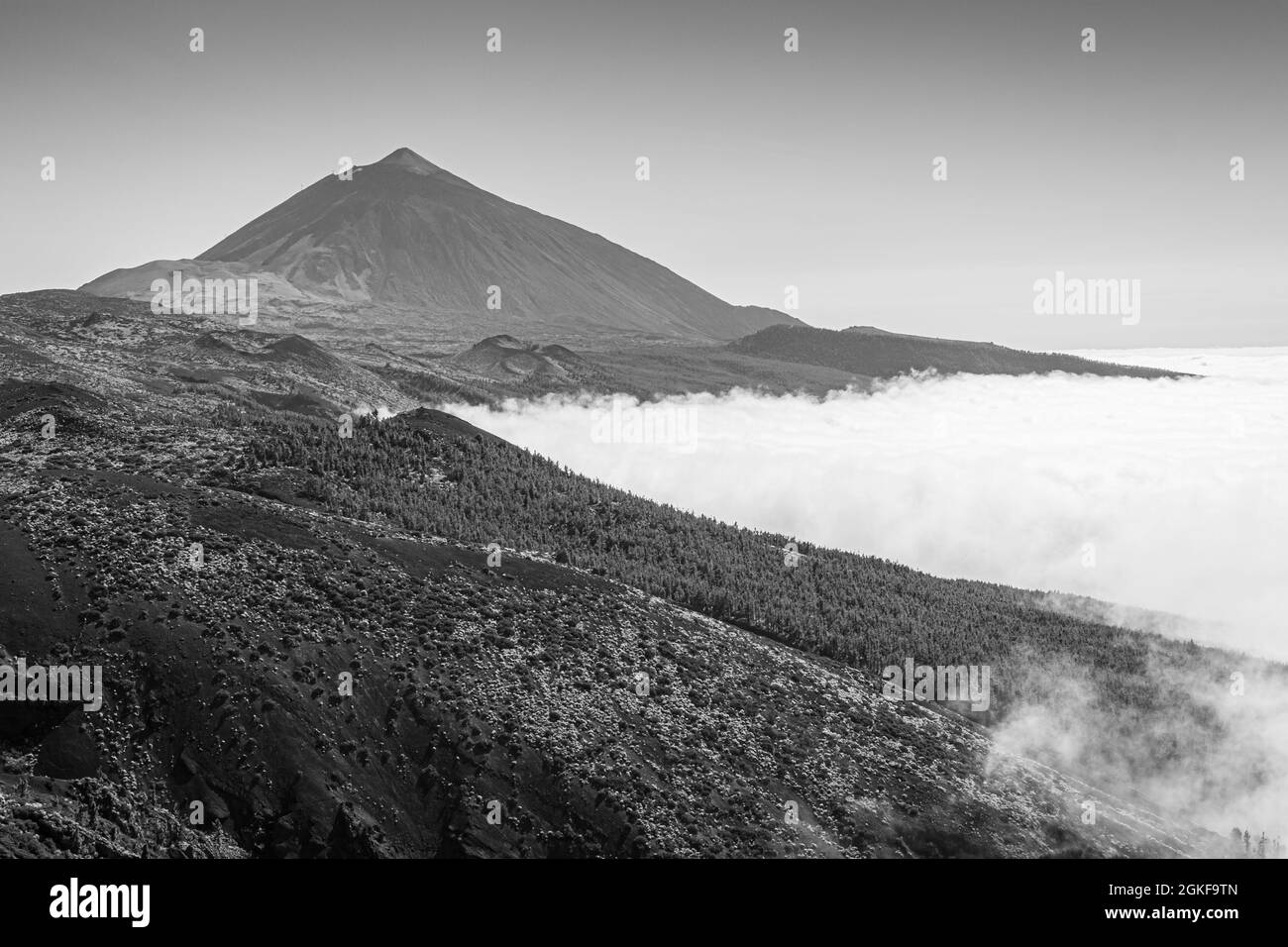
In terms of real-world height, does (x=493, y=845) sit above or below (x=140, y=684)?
below

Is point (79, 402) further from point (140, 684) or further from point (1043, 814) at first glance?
point (1043, 814)

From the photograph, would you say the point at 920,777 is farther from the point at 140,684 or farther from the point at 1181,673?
the point at 1181,673

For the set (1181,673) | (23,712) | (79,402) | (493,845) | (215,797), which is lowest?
(1181,673)

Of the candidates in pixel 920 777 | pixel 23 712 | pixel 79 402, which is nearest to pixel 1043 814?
pixel 920 777

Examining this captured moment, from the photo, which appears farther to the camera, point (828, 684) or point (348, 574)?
point (828, 684)

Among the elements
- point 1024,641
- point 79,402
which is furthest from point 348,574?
point 1024,641
